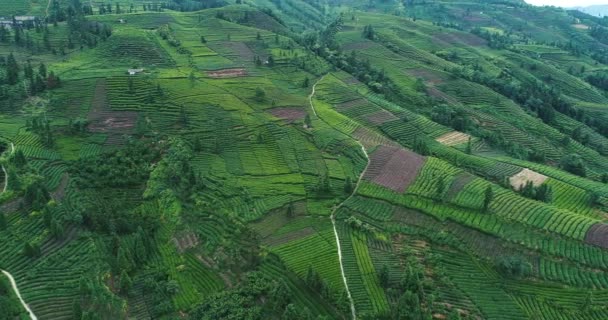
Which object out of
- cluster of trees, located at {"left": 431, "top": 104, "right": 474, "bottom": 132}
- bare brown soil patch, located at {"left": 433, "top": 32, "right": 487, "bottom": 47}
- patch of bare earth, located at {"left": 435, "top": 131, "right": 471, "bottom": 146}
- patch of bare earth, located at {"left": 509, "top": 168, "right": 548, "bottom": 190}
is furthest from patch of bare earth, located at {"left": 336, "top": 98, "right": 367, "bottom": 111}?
bare brown soil patch, located at {"left": 433, "top": 32, "right": 487, "bottom": 47}

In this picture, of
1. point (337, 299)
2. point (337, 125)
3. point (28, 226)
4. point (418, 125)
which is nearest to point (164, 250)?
point (28, 226)

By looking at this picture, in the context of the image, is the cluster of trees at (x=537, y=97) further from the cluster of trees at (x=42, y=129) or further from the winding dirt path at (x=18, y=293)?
the winding dirt path at (x=18, y=293)

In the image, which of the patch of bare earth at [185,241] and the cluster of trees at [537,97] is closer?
the patch of bare earth at [185,241]

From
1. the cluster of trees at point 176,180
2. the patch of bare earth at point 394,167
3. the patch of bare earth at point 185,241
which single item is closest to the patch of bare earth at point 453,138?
the patch of bare earth at point 394,167

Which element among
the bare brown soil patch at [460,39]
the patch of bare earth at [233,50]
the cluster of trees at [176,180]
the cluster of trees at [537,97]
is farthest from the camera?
the bare brown soil patch at [460,39]

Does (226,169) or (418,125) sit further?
(418,125)

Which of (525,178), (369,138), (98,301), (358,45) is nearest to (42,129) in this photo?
(98,301)

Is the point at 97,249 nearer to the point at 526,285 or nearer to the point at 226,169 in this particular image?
the point at 226,169
